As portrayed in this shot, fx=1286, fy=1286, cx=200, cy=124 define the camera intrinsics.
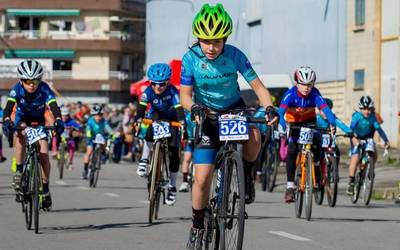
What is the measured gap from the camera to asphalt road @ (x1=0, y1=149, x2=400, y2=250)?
13.0 metres

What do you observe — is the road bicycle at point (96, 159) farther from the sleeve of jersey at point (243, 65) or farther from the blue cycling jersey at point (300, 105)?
the sleeve of jersey at point (243, 65)

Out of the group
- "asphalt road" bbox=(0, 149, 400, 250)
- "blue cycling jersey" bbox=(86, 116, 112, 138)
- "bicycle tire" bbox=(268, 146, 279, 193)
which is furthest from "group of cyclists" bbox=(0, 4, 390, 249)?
"blue cycling jersey" bbox=(86, 116, 112, 138)

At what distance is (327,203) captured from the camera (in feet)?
66.2

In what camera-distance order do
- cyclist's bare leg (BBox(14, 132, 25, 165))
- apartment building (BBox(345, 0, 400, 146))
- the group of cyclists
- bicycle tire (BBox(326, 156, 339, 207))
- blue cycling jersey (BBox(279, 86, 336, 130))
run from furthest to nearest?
1. apartment building (BBox(345, 0, 400, 146))
2. bicycle tire (BBox(326, 156, 339, 207))
3. blue cycling jersey (BBox(279, 86, 336, 130))
4. cyclist's bare leg (BBox(14, 132, 25, 165))
5. the group of cyclists

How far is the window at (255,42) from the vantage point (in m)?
60.9

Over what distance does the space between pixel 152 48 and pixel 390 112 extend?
3642 centimetres

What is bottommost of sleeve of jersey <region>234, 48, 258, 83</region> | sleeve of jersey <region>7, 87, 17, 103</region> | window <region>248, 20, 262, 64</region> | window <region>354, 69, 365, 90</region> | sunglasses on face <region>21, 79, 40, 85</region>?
sleeve of jersey <region>7, 87, 17, 103</region>

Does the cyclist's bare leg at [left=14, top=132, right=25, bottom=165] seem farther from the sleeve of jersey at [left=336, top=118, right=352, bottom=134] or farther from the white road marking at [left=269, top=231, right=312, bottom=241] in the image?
the sleeve of jersey at [left=336, top=118, right=352, bottom=134]

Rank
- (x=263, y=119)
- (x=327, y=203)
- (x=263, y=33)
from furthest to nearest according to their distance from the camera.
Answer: (x=263, y=33)
(x=327, y=203)
(x=263, y=119)

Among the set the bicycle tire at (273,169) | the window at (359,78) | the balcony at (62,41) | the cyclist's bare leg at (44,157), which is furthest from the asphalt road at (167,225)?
the balcony at (62,41)

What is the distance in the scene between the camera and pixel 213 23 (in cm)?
1048

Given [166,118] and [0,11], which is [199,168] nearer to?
[166,118]

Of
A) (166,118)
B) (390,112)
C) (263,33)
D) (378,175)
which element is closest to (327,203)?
(166,118)

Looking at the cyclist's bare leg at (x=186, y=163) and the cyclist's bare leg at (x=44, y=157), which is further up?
the cyclist's bare leg at (x=44, y=157)
